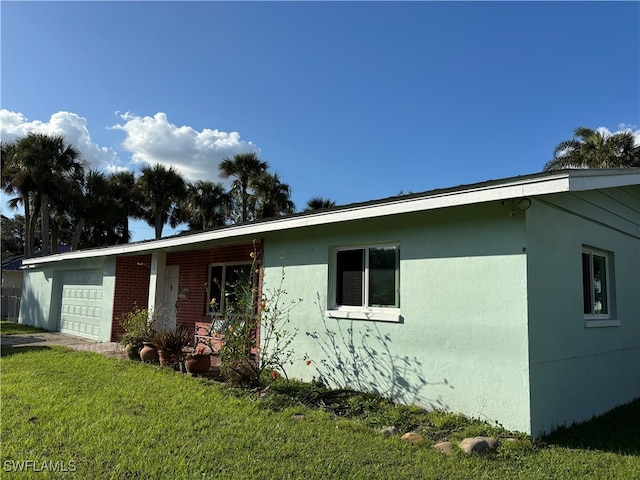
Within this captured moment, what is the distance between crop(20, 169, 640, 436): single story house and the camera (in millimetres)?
5426

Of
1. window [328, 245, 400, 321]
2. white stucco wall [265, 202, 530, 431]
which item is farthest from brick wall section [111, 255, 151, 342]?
white stucco wall [265, 202, 530, 431]

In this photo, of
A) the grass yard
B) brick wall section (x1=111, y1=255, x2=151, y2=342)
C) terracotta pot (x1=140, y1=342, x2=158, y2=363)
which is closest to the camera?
the grass yard

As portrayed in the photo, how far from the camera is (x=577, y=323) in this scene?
249 inches

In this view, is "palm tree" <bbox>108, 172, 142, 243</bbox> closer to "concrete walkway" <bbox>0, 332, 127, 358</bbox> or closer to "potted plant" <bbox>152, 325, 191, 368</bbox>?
"concrete walkway" <bbox>0, 332, 127, 358</bbox>

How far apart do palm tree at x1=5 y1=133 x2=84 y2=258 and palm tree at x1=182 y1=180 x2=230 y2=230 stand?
7.09m

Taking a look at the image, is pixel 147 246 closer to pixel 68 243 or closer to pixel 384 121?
pixel 384 121

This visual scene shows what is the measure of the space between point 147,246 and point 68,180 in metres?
18.8

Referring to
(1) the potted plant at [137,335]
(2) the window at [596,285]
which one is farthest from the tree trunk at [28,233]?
(2) the window at [596,285]

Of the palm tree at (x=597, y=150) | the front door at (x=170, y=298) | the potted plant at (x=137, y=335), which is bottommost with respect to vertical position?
the potted plant at (x=137, y=335)

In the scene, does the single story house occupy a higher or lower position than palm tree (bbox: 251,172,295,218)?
lower

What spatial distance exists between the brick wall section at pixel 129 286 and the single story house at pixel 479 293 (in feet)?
18.8

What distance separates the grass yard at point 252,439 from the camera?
4.08 m

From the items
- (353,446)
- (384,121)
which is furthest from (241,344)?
(384,121)

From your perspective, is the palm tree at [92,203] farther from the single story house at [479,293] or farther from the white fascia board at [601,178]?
the white fascia board at [601,178]
